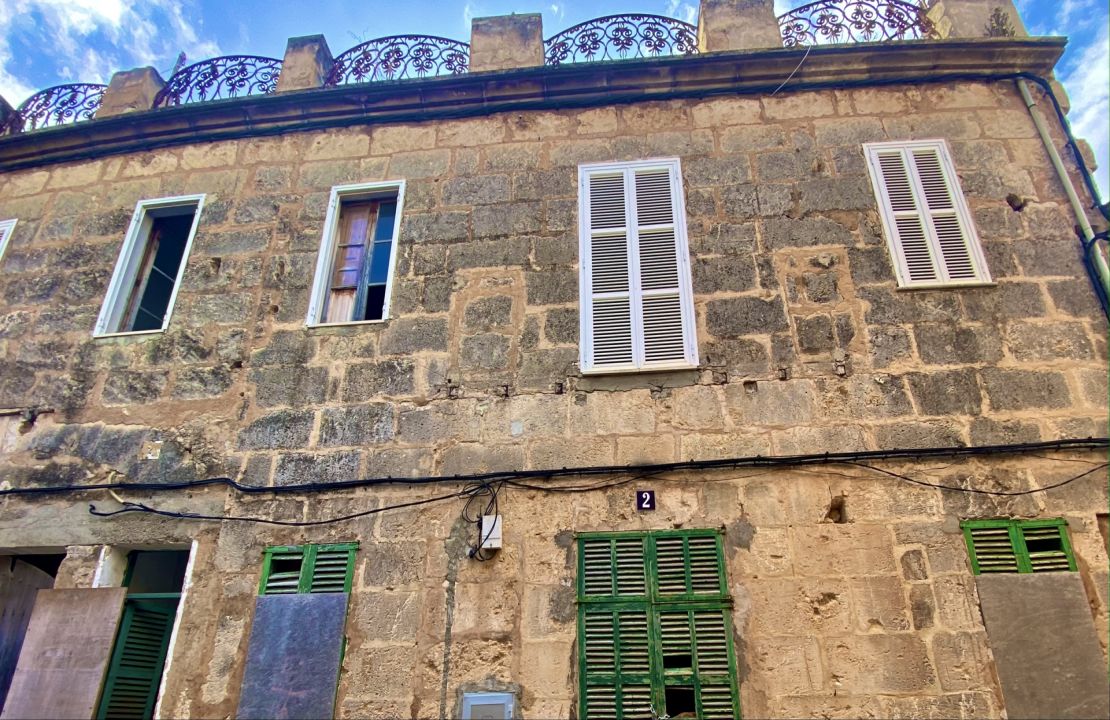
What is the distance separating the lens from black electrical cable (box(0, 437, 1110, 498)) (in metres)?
4.92

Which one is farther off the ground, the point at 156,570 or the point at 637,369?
the point at 637,369

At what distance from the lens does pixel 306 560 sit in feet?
16.8

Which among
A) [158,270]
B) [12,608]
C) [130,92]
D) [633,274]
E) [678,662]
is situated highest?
[130,92]

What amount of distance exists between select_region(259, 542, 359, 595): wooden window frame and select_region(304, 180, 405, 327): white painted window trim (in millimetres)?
1739

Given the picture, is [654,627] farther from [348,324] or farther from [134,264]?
[134,264]

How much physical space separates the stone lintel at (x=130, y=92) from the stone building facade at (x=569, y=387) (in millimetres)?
389

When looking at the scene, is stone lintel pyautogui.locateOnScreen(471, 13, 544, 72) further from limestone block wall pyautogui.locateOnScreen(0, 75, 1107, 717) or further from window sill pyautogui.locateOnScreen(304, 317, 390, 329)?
window sill pyautogui.locateOnScreen(304, 317, 390, 329)

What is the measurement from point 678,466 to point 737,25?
432 cm

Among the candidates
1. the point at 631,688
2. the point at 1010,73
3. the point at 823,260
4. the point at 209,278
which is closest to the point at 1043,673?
the point at 631,688

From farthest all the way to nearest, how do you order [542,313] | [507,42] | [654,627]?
[507,42]
[542,313]
[654,627]

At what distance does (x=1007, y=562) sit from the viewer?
15.3 feet

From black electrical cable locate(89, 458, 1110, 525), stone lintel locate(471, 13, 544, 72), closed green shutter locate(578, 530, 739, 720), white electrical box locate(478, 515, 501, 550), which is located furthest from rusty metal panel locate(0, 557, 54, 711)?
stone lintel locate(471, 13, 544, 72)

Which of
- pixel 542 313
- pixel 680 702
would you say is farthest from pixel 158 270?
pixel 680 702

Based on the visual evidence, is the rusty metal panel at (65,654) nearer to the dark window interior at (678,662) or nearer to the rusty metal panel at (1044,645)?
the dark window interior at (678,662)
